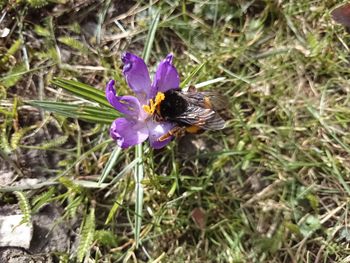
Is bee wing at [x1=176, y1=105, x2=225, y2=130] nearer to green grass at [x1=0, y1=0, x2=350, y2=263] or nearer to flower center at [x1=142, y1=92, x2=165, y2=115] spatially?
flower center at [x1=142, y1=92, x2=165, y2=115]

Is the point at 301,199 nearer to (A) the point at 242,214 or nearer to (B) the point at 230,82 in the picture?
(A) the point at 242,214

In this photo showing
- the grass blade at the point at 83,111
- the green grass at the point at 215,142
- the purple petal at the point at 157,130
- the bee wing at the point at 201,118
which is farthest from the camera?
the green grass at the point at 215,142

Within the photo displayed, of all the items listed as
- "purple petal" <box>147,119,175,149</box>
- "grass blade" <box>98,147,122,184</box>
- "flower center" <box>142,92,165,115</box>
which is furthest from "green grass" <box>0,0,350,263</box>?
"flower center" <box>142,92,165,115</box>

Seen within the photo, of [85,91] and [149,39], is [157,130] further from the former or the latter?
[149,39]

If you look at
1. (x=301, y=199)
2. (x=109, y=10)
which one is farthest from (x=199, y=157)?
(x=109, y=10)

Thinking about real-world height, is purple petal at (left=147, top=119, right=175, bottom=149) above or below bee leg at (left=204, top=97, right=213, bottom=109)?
below

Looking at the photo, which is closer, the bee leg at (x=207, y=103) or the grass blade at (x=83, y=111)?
the bee leg at (x=207, y=103)

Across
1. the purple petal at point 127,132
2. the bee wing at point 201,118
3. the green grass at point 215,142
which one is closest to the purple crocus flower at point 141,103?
A: the purple petal at point 127,132

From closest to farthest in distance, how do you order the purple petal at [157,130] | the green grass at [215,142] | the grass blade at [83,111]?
1. the purple petal at [157,130]
2. the grass blade at [83,111]
3. the green grass at [215,142]

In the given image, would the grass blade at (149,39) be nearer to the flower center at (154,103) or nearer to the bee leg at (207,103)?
the flower center at (154,103)
